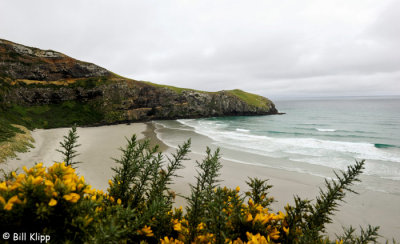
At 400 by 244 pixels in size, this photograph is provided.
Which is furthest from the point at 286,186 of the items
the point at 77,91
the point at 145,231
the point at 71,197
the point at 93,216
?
the point at 77,91

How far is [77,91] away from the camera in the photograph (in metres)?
53.8

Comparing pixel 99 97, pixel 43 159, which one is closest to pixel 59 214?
pixel 43 159

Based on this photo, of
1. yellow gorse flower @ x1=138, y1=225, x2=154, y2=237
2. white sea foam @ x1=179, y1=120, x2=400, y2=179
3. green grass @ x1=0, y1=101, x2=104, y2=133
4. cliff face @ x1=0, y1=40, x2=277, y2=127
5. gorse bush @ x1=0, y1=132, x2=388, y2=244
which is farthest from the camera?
cliff face @ x1=0, y1=40, x2=277, y2=127

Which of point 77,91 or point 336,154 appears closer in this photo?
point 336,154

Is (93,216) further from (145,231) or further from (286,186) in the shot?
(286,186)

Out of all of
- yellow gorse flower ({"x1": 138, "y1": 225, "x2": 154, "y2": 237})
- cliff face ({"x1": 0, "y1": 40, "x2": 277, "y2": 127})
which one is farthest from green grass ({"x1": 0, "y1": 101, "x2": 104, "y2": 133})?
yellow gorse flower ({"x1": 138, "y1": 225, "x2": 154, "y2": 237})

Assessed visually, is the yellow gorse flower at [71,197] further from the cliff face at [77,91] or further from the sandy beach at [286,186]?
the cliff face at [77,91]

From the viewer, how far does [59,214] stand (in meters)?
1.65

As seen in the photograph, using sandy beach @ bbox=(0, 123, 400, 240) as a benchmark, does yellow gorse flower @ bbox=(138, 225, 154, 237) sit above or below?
above

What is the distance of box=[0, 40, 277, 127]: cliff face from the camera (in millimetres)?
44906

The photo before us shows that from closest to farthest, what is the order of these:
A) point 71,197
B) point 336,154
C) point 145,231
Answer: point 71,197
point 145,231
point 336,154

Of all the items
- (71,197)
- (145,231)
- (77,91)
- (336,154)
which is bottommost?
(336,154)

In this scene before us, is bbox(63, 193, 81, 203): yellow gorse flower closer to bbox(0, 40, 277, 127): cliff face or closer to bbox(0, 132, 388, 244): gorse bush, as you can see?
bbox(0, 132, 388, 244): gorse bush

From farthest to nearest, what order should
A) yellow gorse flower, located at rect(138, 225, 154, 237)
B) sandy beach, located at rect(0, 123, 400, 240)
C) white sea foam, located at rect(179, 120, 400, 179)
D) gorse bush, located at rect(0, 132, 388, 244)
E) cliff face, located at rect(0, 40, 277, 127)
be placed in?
cliff face, located at rect(0, 40, 277, 127) < white sea foam, located at rect(179, 120, 400, 179) < sandy beach, located at rect(0, 123, 400, 240) < yellow gorse flower, located at rect(138, 225, 154, 237) < gorse bush, located at rect(0, 132, 388, 244)
